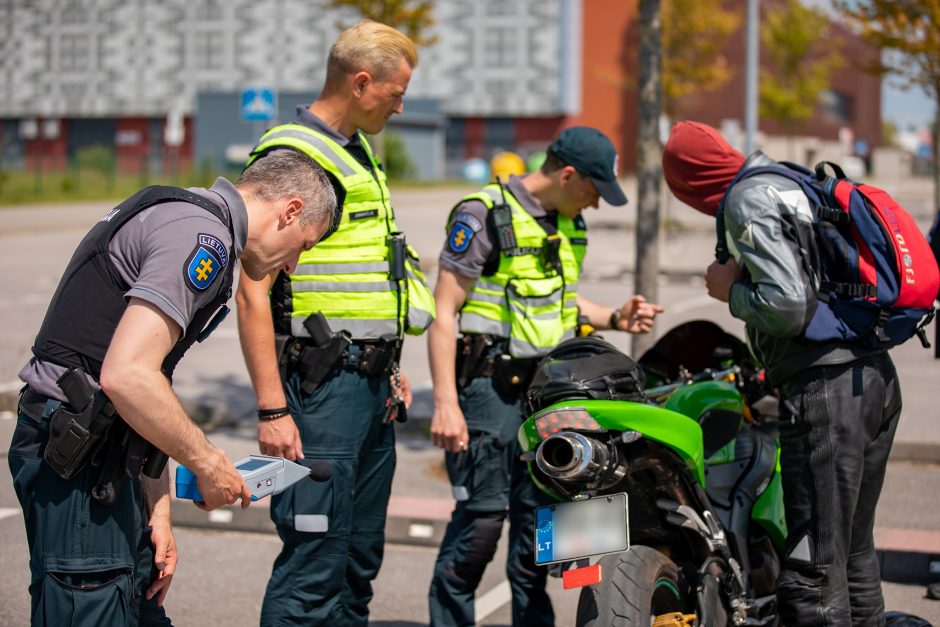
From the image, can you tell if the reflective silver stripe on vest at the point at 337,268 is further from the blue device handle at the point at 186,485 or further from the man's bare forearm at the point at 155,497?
the blue device handle at the point at 186,485

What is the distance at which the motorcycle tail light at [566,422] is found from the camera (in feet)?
11.0

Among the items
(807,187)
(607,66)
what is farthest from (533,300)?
(607,66)

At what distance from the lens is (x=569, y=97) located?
177ft

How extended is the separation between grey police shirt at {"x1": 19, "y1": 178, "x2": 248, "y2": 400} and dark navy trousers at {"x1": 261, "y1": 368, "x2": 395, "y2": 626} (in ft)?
3.67

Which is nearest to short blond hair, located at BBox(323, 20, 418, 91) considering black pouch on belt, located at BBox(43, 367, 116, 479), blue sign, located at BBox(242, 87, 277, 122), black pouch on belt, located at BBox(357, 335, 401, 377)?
black pouch on belt, located at BBox(357, 335, 401, 377)

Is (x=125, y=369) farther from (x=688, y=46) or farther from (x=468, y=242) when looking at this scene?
(x=688, y=46)

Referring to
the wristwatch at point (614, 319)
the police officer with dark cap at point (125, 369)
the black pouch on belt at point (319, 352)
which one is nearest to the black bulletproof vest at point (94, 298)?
the police officer with dark cap at point (125, 369)

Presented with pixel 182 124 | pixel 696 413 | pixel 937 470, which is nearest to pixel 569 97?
pixel 182 124

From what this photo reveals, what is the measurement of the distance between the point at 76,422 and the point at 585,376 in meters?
1.51

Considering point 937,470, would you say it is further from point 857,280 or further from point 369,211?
point 369,211

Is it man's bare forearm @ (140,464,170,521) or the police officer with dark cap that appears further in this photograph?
man's bare forearm @ (140,464,170,521)

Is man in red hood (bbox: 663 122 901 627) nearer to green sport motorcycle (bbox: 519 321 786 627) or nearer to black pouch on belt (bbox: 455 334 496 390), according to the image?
green sport motorcycle (bbox: 519 321 786 627)

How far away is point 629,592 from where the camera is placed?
128 inches

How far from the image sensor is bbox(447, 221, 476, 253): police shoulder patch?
14.2 feet
